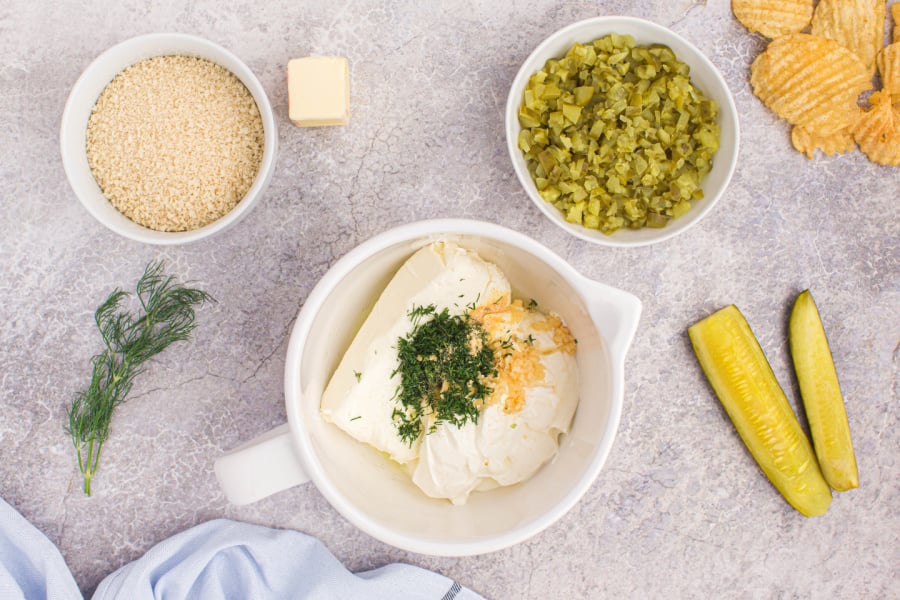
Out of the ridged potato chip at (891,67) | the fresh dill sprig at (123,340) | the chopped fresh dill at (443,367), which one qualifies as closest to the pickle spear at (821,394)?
the ridged potato chip at (891,67)

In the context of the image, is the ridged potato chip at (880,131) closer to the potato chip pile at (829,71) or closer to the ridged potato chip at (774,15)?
the potato chip pile at (829,71)

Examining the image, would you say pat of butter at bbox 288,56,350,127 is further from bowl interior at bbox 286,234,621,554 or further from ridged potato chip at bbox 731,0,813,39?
ridged potato chip at bbox 731,0,813,39

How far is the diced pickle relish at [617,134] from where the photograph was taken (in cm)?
115

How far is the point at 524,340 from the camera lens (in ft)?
3.46

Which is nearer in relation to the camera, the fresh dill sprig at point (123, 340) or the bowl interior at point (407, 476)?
the bowl interior at point (407, 476)

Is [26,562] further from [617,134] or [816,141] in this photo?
[816,141]

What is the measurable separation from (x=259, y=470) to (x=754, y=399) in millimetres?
862

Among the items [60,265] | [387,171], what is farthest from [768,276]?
[60,265]

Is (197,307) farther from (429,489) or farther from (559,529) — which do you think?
(559,529)

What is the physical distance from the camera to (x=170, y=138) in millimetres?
1171

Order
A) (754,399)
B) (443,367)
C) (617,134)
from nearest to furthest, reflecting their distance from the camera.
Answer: (443,367)
(617,134)
(754,399)

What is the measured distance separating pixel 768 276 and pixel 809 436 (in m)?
0.31

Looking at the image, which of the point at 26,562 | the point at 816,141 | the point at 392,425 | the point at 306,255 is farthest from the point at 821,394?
the point at 26,562

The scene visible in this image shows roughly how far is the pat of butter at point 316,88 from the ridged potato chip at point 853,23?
0.88 meters
